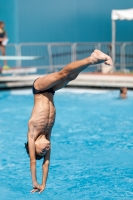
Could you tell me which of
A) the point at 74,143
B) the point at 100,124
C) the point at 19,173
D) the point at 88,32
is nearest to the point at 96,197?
the point at 19,173

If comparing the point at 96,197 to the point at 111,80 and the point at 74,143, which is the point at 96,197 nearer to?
the point at 74,143

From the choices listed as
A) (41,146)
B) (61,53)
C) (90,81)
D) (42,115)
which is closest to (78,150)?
(42,115)

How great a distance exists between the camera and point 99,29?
985 inches

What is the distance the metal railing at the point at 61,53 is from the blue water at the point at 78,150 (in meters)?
3.84

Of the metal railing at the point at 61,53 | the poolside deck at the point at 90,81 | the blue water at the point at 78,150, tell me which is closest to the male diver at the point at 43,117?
the blue water at the point at 78,150

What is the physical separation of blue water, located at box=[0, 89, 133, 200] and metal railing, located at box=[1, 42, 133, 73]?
3.84m

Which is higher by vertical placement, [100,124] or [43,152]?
[43,152]

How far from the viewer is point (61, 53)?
73.0ft

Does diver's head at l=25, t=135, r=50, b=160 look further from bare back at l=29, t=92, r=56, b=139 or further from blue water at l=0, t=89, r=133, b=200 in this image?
blue water at l=0, t=89, r=133, b=200

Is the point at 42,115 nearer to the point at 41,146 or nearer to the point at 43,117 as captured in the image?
the point at 43,117

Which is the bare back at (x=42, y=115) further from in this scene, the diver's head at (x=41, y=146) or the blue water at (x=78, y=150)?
the blue water at (x=78, y=150)

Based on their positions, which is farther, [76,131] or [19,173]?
[76,131]

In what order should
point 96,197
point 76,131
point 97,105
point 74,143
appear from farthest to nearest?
point 97,105 → point 76,131 → point 74,143 → point 96,197

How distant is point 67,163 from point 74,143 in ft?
5.55
